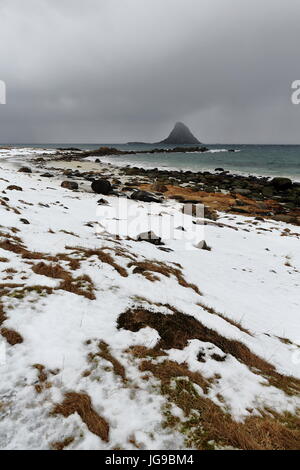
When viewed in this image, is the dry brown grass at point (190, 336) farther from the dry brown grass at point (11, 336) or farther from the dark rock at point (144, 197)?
the dark rock at point (144, 197)

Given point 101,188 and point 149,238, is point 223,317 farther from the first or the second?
point 101,188

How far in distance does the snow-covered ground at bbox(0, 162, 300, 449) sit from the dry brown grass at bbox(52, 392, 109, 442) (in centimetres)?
4

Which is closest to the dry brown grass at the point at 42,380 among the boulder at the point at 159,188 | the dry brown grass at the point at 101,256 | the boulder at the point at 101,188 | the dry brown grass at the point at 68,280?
the dry brown grass at the point at 68,280

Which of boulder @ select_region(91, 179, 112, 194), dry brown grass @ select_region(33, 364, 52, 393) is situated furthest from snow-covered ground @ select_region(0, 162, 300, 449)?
boulder @ select_region(91, 179, 112, 194)

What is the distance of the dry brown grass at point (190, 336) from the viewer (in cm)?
514

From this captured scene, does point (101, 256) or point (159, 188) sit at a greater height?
point (159, 188)

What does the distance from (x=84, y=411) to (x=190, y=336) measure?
2.85 meters

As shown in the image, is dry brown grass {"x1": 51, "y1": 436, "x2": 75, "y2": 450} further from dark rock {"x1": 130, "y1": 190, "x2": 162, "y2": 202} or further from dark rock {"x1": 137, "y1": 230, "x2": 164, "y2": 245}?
dark rock {"x1": 130, "y1": 190, "x2": 162, "y2": 202}


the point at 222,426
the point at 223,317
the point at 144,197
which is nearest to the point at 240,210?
the point at 144,197

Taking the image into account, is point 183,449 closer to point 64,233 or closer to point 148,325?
point 148,325

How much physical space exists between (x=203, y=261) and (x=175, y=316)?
23.2ft

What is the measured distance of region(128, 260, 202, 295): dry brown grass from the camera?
8.71 metres

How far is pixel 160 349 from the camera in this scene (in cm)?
502

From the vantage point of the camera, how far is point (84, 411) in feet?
11.2
